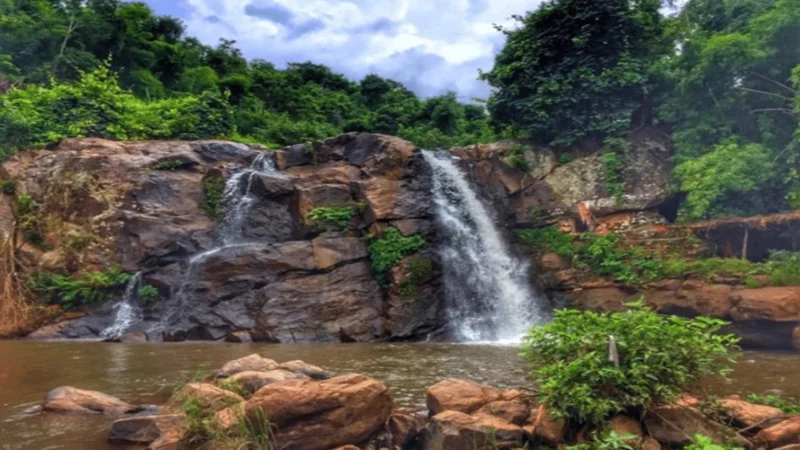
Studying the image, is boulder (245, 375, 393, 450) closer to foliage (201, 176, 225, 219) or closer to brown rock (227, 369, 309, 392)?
brown rock (227, 369, 309, 392)

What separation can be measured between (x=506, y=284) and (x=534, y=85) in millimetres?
7123

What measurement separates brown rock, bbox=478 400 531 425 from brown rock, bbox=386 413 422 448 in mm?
622

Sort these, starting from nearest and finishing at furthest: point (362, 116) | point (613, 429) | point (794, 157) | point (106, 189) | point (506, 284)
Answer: point (613, 429) < point (794, 157) < point (506, 284) < point (106, 189) < point (362, 116)


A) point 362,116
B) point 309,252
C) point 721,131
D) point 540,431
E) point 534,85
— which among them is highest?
point 362,116

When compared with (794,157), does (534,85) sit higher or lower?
higher

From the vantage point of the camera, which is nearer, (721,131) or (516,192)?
(721,131)

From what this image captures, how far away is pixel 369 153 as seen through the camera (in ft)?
64.1

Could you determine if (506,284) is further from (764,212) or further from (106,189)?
(106,189)

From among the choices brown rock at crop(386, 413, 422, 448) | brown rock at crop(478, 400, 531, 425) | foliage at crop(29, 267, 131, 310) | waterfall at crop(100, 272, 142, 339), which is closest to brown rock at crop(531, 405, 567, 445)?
brown rock at crop(478, 400, 531, 425)

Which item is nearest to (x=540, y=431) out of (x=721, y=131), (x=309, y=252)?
(x=309, y=252)

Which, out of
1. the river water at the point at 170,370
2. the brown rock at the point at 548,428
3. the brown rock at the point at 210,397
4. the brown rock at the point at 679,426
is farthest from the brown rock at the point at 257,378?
the brown rock at the point at 679,426

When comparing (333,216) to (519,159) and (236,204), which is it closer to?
(236,204)

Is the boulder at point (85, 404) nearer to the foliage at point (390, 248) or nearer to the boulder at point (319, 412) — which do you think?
the boulder at point (319, 412)

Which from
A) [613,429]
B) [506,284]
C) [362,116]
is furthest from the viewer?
[362,116]
